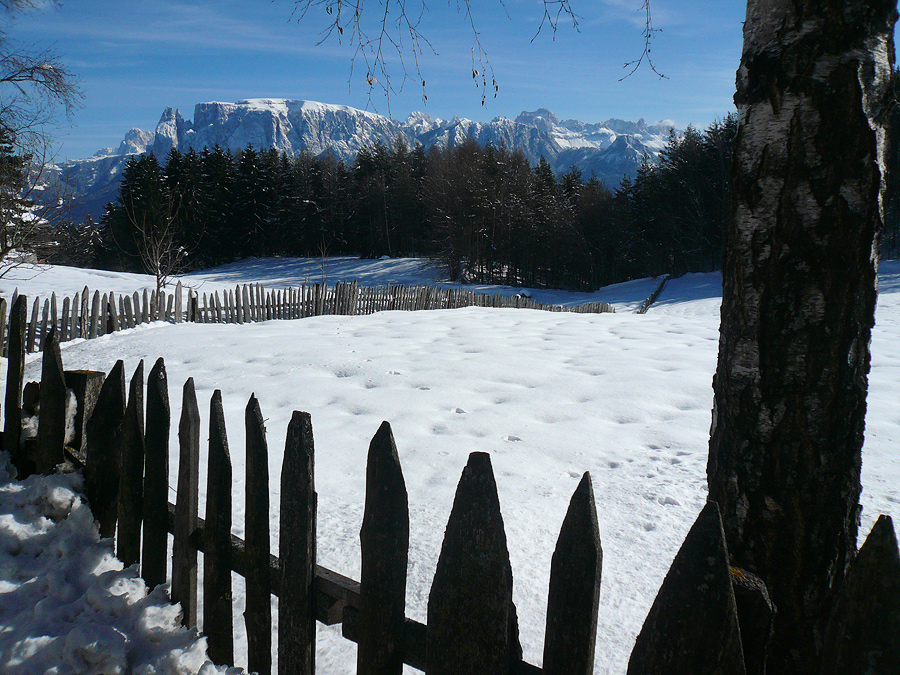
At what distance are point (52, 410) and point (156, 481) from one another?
86cm

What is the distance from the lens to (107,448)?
7.36ft

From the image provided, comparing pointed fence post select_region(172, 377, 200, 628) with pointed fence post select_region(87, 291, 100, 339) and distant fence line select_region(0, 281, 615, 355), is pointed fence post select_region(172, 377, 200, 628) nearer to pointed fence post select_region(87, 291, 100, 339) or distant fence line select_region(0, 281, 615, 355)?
distant fence line select_region(0, 281, 615, 355)

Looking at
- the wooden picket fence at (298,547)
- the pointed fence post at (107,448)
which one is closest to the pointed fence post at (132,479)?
the wooden picket fence at (298,547)

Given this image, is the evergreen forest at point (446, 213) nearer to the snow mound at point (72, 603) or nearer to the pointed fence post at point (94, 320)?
the pointed fence post at point (94, 320)

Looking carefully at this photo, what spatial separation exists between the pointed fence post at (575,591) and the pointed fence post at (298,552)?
0.77 meters

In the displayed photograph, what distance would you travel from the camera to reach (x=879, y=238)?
136 centimetres

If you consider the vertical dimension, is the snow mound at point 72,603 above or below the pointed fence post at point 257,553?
below

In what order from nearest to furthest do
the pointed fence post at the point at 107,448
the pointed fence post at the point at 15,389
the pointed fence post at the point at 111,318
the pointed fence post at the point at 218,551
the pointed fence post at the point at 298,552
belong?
the pointed fence post at the point at 298,552
the pointed fence post at the point at 218,551
the pointed fence post at the point at 107,448
the pointed fence post at the point at 15,389
the pointed fence post at the point at 111,318

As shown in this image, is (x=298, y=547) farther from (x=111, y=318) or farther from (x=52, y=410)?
(x=111, y=318)

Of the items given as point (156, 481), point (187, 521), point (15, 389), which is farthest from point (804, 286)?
point (15, 389)

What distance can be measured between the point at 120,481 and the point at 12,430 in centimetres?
107

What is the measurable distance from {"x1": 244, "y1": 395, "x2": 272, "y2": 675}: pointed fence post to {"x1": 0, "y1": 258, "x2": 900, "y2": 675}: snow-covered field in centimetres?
27

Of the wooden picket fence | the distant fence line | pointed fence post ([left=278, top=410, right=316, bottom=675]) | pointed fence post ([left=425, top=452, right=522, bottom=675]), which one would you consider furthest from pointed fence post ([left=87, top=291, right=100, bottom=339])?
pointed fence post ([left=425, top=452, right=522, bottom=675])

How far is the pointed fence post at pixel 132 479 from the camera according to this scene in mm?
2082
